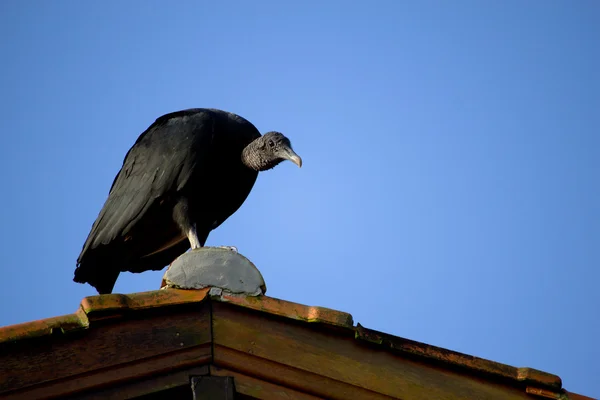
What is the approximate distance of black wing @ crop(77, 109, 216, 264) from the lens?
4621mm

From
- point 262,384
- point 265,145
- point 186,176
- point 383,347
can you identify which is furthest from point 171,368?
point 265,145

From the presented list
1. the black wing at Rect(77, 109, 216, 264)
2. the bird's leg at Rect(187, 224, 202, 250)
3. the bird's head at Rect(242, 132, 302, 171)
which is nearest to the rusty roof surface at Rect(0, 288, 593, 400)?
the bird's leg at Rect(187, 224, 202, 250)

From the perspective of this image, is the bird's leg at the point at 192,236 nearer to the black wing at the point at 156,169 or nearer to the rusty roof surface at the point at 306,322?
the black wing at the point at 156,169

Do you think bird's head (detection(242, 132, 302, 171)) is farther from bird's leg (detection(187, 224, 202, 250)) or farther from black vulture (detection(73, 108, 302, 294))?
bird's leg (detection(187, 224, 202, 250))

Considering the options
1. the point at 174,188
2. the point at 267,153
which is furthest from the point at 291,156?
the point at 174,188

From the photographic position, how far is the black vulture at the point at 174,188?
15.2 ft

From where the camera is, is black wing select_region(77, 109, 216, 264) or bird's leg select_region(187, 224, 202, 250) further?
black wing select_region(77, 109, 216, 264)

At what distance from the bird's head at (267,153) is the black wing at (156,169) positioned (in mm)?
256

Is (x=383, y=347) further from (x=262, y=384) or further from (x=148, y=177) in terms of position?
(x=148, y=177)

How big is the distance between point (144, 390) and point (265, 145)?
2357mm

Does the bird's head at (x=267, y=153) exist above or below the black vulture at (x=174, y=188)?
above

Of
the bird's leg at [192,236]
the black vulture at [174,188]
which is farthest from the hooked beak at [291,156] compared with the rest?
the bird's leg at [192,236]

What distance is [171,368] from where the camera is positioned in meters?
2.77

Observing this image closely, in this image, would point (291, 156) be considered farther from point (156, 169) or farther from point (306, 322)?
point (306, 322)
